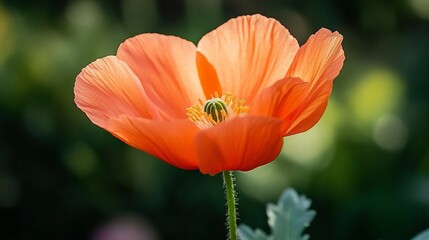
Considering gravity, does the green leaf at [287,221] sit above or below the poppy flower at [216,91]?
below

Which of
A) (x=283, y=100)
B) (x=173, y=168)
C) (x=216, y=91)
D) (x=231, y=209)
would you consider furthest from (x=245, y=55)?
(x=173, y=168)

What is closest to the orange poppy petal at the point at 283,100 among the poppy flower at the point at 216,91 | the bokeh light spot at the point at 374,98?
the poppy flower at the point at 216,91

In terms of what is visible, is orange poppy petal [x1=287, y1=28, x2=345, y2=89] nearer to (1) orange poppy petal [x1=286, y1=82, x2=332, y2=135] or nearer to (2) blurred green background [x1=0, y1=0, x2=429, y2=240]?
(1) orange poppy petal [x1=286, y1=82, x2=332, y2=135]

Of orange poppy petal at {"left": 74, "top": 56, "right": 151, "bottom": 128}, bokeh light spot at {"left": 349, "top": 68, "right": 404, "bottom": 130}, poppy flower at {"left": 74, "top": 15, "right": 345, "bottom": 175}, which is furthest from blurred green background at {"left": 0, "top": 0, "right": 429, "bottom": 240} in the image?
orange poppy petal at {"left": 74, "top": 56, "right": 151, "bottom": 128}

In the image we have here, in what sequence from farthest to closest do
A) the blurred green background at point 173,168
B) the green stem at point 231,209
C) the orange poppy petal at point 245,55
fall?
the blurred green background at point 173,168 → the orange poppy petal at point 245,55 → the green stem at point 231,209

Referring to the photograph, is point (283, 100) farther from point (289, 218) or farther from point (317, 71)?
point (289, 218)

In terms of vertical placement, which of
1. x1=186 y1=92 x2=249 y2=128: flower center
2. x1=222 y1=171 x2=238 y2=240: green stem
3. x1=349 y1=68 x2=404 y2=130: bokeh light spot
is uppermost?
x1=186 y1=92 x2=249 y2=128: flower center

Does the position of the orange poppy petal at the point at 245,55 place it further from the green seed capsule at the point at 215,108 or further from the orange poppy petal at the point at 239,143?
the orange poppy petal at the point at 239,143
